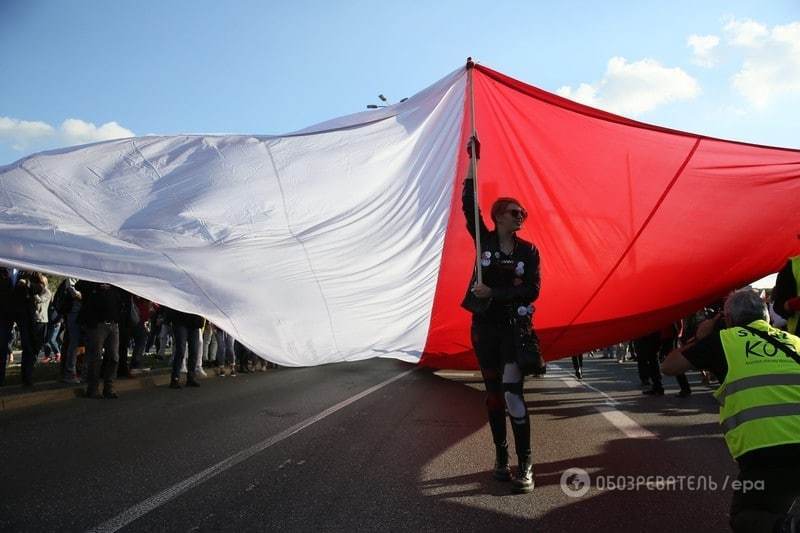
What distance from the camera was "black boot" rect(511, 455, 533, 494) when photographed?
4406mm

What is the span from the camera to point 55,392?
9367mm

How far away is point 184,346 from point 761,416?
933 centimetres

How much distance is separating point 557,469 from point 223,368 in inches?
397

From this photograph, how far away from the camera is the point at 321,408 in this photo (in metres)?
8.35

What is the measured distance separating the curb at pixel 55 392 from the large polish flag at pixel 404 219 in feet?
17.1

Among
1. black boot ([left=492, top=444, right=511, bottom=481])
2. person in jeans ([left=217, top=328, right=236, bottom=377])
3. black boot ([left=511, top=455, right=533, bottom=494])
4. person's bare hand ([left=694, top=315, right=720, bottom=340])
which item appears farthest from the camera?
person in jeans ([left=217, top=328, right=236, bottom=377])

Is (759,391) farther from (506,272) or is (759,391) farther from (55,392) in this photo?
(55,392)

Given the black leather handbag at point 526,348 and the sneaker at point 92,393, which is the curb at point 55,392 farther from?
the black leather handbag at point 526,348

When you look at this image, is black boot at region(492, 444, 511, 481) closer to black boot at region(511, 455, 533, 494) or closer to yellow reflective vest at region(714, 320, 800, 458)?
black boot at region(511, 455, 533, 494)

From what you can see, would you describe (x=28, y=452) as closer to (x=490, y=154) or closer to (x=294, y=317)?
(x=294, y=317)

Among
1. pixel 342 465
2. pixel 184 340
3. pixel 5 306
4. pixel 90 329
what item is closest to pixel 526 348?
pixel 342 465

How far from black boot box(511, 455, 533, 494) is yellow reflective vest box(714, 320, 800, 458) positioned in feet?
5.49

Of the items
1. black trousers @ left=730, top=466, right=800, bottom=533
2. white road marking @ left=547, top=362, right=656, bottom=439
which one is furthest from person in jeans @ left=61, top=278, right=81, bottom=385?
black trousers @ left=730, top=466, right=800, bottom=533

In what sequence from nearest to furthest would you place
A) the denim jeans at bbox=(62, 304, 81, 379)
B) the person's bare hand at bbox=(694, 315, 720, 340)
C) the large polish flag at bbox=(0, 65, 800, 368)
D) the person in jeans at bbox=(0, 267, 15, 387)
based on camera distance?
1. the person's bare hand at bbox=(694, 315, 720, 340)
2. the large polish flag at bbox=(0, 65, 800, 368)
3. the person in jeans at bbox=(0, 267, 15, 387)
4. the denim jeans at bbox=(62, 304, 81, 379)
